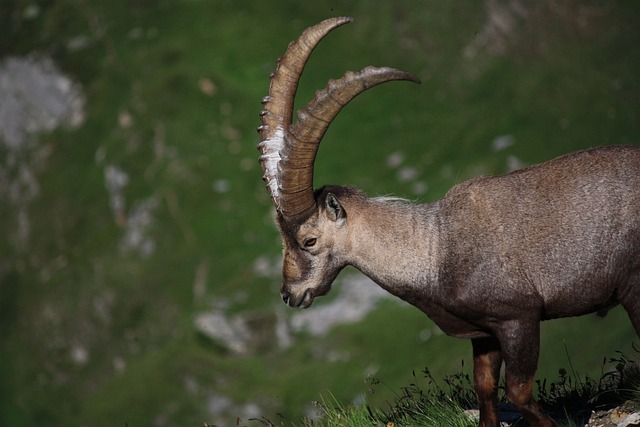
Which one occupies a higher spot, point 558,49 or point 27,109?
point 558,49

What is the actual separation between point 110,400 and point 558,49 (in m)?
20.1

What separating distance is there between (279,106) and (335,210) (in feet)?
5.36

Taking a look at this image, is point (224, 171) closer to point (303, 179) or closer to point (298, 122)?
point (303, 179)

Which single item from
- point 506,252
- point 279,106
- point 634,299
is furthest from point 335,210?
point 634,299

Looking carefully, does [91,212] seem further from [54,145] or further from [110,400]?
[110,400]

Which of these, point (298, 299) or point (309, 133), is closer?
point (309, 133)

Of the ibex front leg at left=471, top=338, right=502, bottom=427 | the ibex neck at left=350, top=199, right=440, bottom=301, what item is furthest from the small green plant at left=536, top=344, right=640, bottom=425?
the ibex neck at left=350, top=199, right=440, bottom=301

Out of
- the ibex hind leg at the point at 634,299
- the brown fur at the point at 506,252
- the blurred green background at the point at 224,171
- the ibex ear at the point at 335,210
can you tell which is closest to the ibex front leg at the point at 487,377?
the brown fur at the point at 506,252

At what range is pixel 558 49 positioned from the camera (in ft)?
115

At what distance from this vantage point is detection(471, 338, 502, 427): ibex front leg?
37.7 ft

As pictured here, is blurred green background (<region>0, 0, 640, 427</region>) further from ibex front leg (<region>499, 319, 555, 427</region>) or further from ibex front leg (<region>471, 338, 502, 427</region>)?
ibex front leg (<region>499, 319, 555, 427</region>)

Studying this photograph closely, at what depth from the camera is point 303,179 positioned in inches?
443

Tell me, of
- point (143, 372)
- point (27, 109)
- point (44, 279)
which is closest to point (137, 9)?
point (27, 109)

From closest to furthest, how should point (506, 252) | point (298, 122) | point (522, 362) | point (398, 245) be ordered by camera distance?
point (522, 362)
point (506, 252)
point (298, 122)
point (398, 245)
